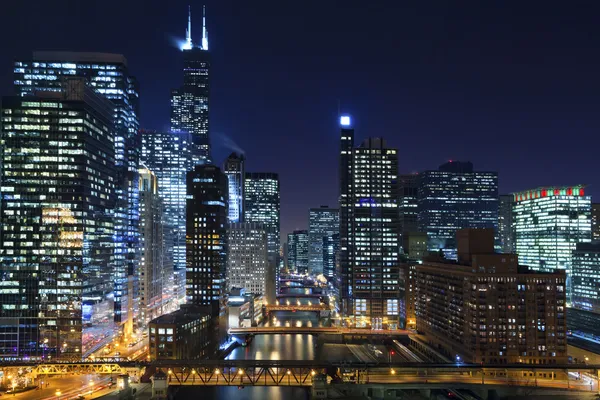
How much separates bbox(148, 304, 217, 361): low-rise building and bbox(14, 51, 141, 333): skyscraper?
25678 millimetres

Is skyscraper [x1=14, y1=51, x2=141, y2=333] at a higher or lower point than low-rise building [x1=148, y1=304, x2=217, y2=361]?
higher

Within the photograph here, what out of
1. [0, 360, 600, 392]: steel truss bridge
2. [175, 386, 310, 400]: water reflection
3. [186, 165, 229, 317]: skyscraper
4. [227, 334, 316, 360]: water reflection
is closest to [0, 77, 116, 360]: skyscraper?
[0, 360, 600, 392]: steel truss bridge

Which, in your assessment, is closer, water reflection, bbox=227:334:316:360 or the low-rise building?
the low-rise building

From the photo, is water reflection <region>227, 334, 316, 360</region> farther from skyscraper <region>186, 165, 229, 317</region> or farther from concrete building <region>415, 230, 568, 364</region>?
concrete building <region>415, 230, 568, 364</region>

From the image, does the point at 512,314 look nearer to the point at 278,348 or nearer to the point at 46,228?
the point at 278,348

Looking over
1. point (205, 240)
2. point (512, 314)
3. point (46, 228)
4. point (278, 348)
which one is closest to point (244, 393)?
point (278, 348)

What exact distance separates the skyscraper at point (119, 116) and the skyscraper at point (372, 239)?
65.9 metres

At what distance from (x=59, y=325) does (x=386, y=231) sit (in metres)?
99.0

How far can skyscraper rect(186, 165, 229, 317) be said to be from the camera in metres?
139

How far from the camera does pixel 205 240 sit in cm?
13988

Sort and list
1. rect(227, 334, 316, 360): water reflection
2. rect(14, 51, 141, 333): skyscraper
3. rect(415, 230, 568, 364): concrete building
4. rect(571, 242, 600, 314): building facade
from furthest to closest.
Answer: rect(571, 242, 600, 314): building facade → rect(14, 51, 141, 333): skyscraper → rect(227, 334, 316, 360): water reflection → rect(415, 230, 568, 364): concrete building

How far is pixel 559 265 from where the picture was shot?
7864 inches

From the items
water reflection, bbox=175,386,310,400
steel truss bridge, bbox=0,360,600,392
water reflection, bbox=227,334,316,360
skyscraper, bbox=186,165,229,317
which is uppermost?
skyscraper, bbox=186,165,229,317

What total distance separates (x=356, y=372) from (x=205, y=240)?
67296 millimetres
